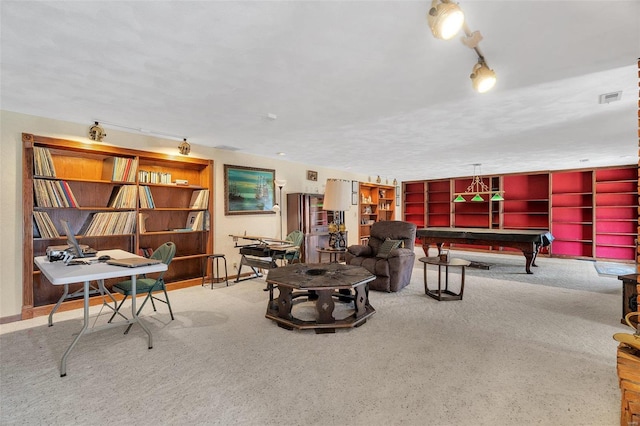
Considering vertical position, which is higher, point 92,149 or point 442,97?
point 442,97

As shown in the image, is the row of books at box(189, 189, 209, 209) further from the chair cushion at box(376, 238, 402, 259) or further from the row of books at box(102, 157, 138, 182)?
the chair cushion at box(376, 238, 402, 259)

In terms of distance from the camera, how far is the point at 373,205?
938 cm

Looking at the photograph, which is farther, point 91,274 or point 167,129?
point 167,129

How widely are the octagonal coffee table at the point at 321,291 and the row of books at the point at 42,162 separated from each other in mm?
2900

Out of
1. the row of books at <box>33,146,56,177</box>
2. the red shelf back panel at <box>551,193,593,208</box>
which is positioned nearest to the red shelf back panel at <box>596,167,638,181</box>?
the red shelf back panel at <box>551,193,593,208</box>

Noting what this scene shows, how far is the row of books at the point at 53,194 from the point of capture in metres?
3.44

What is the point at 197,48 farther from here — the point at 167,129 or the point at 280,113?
the point at 167,129

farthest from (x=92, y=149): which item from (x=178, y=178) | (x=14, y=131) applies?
(x=178, y=178)

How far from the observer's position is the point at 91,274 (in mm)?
2266

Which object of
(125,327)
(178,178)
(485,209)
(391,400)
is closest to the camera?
(391,400)

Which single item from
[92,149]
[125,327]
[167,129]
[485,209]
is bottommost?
[125,327]

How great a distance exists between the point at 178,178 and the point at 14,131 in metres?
1.99

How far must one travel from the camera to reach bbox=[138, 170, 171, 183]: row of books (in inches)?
171

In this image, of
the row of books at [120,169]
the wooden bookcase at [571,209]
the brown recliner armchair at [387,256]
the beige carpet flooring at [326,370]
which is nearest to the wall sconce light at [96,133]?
the row of books at [120,169]
